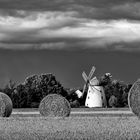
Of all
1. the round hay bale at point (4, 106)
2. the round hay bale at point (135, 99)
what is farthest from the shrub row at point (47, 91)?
the round hay bale at point (135, 99)

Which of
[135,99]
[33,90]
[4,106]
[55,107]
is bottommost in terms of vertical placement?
[55,107]

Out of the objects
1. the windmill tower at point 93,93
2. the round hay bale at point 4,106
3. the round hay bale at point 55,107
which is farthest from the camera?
the windmill tower at point 93,93

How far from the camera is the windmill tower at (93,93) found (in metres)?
63.7

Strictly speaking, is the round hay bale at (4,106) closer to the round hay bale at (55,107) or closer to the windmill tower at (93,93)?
the round hay bale at (55,107)

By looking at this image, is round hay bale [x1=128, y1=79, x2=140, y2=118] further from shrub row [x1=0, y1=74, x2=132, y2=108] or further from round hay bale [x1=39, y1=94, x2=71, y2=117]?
shrub row [x1=0, y1=74, x2=132, y2=108]

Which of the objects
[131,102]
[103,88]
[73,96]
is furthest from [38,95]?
[131,102]

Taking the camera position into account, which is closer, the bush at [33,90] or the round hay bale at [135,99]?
the round hay bale at [135,99]

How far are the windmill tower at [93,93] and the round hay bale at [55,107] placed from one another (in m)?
34.0

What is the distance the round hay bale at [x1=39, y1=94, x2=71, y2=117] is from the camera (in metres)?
29.2

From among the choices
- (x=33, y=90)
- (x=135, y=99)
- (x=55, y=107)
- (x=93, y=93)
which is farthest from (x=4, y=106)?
(x=93, y=93)

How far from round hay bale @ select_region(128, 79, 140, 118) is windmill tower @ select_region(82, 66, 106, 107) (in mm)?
38290

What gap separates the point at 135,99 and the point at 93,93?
128 ft

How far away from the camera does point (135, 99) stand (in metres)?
25.1

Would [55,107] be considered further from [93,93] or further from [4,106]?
[93,93]
